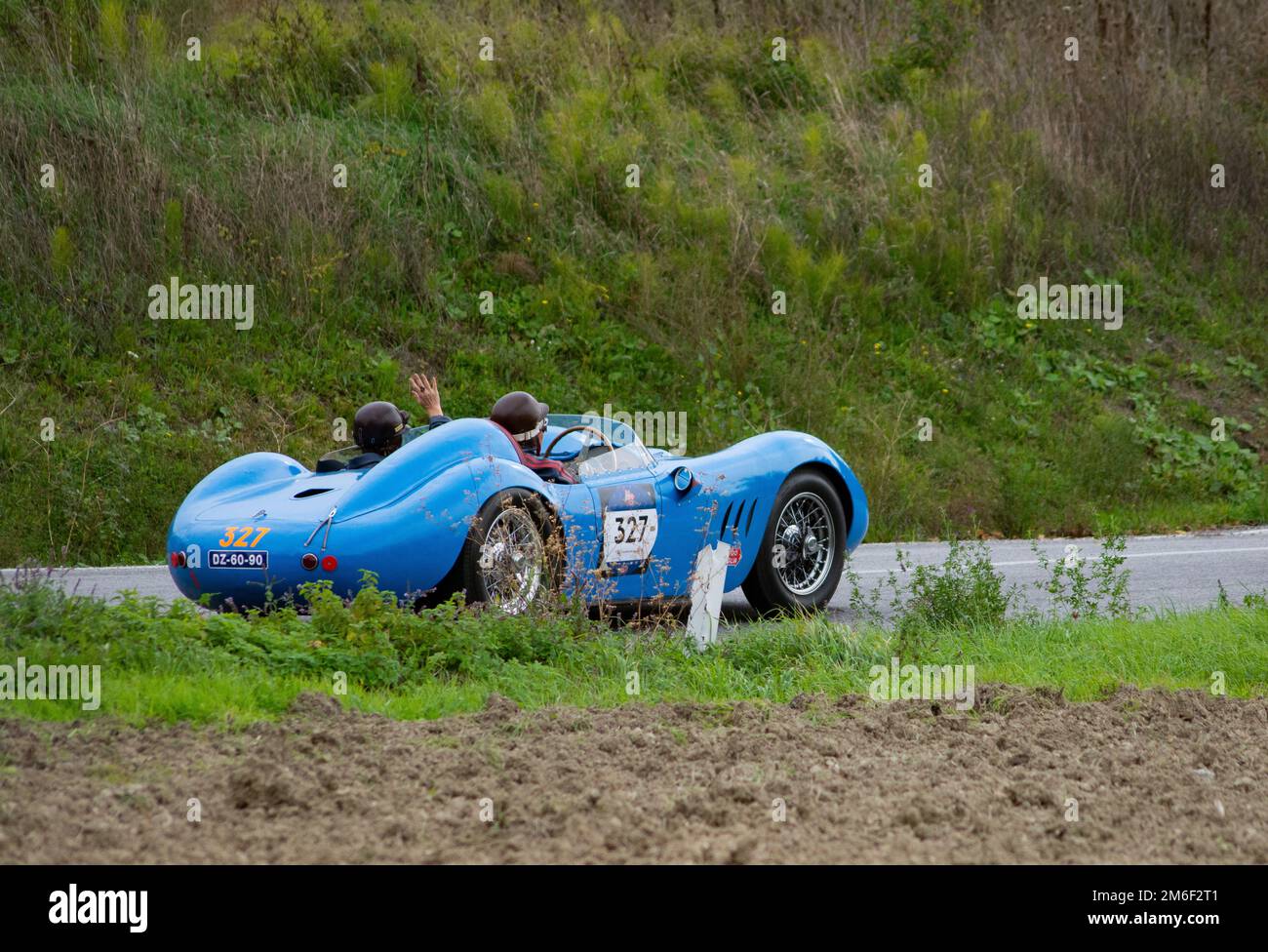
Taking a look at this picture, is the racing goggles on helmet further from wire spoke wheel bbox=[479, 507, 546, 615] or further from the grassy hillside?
the grassy hillside

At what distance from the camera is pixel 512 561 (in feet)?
25.2

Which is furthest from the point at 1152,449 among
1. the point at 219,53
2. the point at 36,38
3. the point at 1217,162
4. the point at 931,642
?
the point at 36,38

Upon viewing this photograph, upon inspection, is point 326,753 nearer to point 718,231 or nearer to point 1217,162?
point 718,231

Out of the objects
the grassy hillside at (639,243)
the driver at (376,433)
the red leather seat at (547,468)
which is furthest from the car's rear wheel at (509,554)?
the grassy hillside at (639,243)

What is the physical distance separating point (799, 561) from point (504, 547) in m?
2.44

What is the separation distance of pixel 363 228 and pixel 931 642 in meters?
11.5
